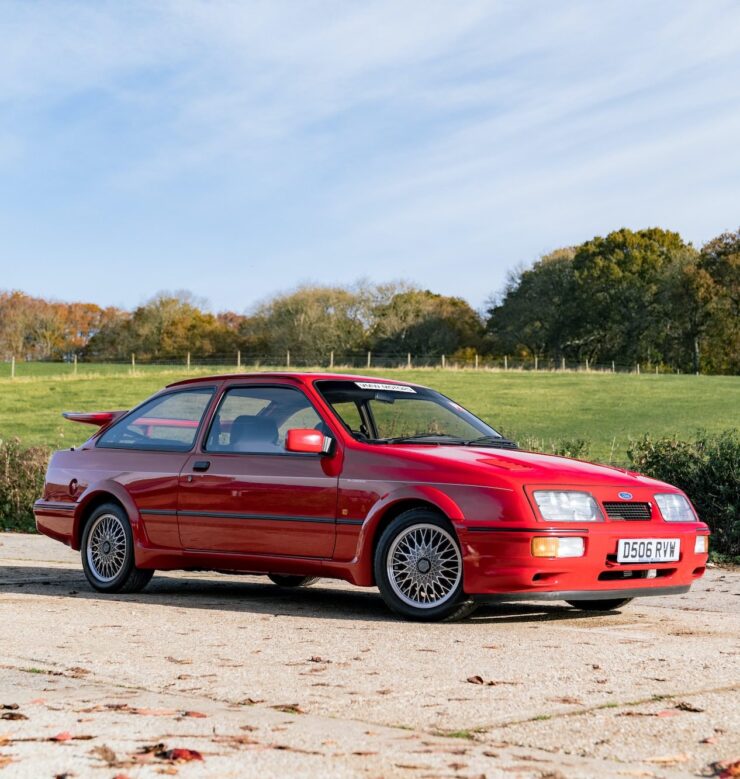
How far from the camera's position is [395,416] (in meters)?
9.12

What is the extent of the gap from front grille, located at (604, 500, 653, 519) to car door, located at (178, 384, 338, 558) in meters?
1.83

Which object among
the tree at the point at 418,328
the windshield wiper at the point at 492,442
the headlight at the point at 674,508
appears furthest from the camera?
the tree at the point at 418,328

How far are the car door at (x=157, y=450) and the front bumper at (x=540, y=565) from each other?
266cm

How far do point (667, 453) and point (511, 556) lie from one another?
576cm

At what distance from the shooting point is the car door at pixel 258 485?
8.52 metres

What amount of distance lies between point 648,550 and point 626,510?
311mm

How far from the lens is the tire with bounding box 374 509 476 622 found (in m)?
7.89

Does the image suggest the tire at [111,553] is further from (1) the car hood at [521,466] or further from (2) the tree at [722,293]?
(2) the tree at [722,293]

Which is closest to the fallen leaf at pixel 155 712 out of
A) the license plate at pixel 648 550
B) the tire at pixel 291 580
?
the license plate at pixel 648 550

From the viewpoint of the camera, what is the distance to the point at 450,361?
88.7 m

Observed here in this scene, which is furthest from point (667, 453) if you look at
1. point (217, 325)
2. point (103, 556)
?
point (217, 325)

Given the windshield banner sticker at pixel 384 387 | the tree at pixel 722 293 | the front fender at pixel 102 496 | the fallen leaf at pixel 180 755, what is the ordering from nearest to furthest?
1. the fallen leaf at pixel 180 755
2. the windshield banner sticker at pixel 384 387
3. the front fender at pixel 102 496
4. the tree at pixel 722 293

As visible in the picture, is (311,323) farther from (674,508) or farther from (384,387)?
(674,508)

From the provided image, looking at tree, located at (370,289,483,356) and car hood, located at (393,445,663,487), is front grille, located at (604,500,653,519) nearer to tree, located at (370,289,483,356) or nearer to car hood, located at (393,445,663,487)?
car hood, located at (393,445,663,487)
